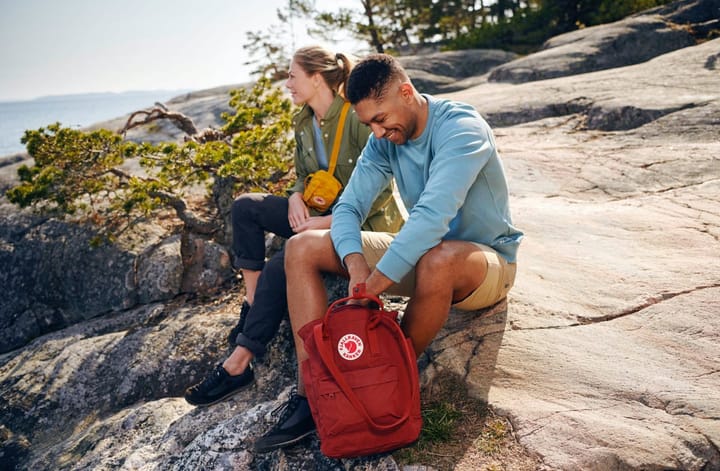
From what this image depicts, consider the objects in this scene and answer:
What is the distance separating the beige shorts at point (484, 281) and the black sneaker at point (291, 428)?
79cm

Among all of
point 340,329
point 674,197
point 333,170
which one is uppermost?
point 333,170

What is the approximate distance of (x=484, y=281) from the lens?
8.98 ft

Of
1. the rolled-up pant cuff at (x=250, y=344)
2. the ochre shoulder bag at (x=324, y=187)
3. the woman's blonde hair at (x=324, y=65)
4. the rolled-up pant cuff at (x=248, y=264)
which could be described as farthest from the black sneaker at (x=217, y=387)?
the woman's blonde hair at (x=324, y=65)

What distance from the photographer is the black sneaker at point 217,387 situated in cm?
336

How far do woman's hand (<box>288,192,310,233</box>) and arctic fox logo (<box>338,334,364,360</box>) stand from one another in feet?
4.66

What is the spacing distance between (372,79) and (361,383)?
1518mm

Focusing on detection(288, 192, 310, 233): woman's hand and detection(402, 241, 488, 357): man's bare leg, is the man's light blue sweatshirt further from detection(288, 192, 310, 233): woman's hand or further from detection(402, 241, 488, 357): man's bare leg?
detection(288, 192, 310, 233): woman's hand

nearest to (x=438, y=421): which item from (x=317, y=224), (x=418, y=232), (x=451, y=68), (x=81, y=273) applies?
(x=418, y=232)

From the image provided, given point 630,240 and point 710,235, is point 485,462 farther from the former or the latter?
point 710,235

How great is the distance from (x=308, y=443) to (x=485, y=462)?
35.1 inches

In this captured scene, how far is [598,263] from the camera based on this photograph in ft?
12.2

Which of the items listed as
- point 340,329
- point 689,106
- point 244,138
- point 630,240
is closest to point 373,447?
point 340,329

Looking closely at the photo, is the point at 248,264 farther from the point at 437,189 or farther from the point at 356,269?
the point at 437,189

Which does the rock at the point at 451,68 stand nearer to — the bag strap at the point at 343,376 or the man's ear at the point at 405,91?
the man's ear at the point at 405,91
